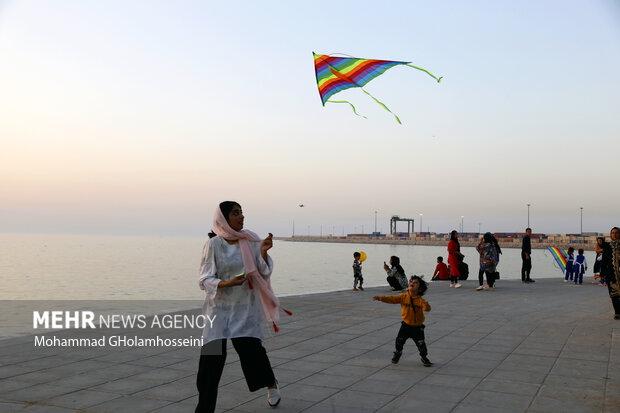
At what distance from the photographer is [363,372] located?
6.22 metres

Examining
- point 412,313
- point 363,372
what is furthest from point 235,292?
point 412,313

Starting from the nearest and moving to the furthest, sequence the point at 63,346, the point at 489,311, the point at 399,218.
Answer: the point at 63,346
the point at 489,311
the point at 399,218

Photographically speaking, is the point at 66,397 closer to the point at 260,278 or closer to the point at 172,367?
the point at 172,367

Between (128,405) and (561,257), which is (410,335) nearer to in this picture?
(128,405)

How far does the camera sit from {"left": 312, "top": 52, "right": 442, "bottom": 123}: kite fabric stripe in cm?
1067

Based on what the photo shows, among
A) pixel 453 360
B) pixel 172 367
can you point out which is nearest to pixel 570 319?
pixel 453 360

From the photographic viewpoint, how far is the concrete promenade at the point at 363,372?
498cm

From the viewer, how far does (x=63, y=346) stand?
7.57 meters

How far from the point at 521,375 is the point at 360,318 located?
4.80m

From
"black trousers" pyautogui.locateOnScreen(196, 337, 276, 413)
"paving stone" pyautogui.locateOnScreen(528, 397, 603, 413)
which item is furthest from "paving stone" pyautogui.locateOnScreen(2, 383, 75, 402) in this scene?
"paving stone" pyautogui.locateOnScreen(528, 397, 603, 413)

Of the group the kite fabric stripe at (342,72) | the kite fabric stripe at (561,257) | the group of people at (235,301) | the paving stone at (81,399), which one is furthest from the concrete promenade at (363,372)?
the kite fabric stripe at (561,257)

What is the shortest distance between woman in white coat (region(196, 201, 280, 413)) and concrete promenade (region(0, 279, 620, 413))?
627 millimetres

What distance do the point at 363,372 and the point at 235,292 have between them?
241cm

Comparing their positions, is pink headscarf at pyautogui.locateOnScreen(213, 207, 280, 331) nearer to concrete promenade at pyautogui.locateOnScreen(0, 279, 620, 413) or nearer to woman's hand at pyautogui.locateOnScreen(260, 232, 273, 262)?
woman's hand at pyautogui.locateOnScreen(260, 232, 273, 262)
